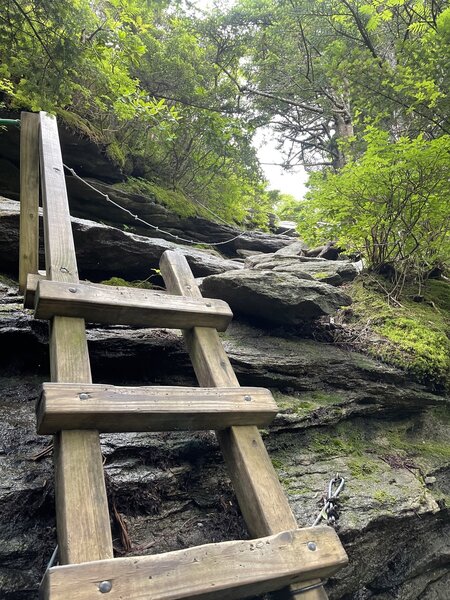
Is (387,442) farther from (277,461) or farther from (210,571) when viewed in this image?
(210,571)

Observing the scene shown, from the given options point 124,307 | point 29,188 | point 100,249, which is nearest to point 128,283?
point 100,249

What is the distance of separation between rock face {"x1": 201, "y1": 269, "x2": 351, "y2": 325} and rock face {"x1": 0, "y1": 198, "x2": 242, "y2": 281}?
→ 129 centimetres

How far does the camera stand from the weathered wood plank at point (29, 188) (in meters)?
3.67

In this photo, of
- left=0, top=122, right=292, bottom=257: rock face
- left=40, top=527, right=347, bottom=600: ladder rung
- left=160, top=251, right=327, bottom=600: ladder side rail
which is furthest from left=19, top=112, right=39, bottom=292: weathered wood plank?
left=40, top=527, right=347, bottom=600: ladder rung

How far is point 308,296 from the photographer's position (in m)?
4.13

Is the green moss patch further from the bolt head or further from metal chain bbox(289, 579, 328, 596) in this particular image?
the bolt head

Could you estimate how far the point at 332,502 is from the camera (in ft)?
9.12

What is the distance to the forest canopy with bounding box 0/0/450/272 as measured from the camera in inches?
183

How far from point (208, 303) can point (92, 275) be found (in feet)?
9.68

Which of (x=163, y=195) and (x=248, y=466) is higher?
(x=248, y=466)

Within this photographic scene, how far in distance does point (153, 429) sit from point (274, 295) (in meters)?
2.27

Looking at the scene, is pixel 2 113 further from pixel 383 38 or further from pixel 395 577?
pixel 383 38

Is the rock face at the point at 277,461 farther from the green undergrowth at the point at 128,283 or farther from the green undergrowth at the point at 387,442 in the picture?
the green undergrowth at the point at 128,283

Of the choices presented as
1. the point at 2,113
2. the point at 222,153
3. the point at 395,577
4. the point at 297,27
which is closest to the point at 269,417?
the point at 395,577
